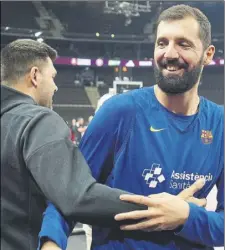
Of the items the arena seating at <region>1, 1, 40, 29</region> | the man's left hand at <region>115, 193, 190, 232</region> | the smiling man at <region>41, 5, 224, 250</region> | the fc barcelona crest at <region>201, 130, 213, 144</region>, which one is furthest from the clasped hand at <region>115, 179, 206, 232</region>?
the arena seating at <region>1, 1, 40, 29</region>

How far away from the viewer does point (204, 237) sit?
103 cm

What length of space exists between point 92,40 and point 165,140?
18.4 metres

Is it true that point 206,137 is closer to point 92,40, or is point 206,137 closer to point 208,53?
point 208,53

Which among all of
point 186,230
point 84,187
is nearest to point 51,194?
point 84,187

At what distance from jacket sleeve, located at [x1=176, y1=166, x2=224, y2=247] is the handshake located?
0.03 m

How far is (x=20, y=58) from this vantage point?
1.12 meters

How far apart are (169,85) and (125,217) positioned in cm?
43

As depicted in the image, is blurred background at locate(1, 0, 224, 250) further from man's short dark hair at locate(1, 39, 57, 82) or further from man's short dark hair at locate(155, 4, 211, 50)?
man's short dark hair at locate(155, 4, 211, 50)

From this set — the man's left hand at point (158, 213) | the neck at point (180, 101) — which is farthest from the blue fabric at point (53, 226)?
the neck at point (180, 101)

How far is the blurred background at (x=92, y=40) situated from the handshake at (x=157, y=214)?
52.1ft

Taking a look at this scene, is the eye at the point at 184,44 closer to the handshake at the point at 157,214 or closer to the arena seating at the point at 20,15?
the handshake at the point at 157,214

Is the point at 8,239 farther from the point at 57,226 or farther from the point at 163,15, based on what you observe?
the point at 163,15

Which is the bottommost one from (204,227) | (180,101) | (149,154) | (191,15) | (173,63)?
(204,227)

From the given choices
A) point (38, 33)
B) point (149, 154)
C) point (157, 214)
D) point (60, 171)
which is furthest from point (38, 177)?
point (38, 33)
